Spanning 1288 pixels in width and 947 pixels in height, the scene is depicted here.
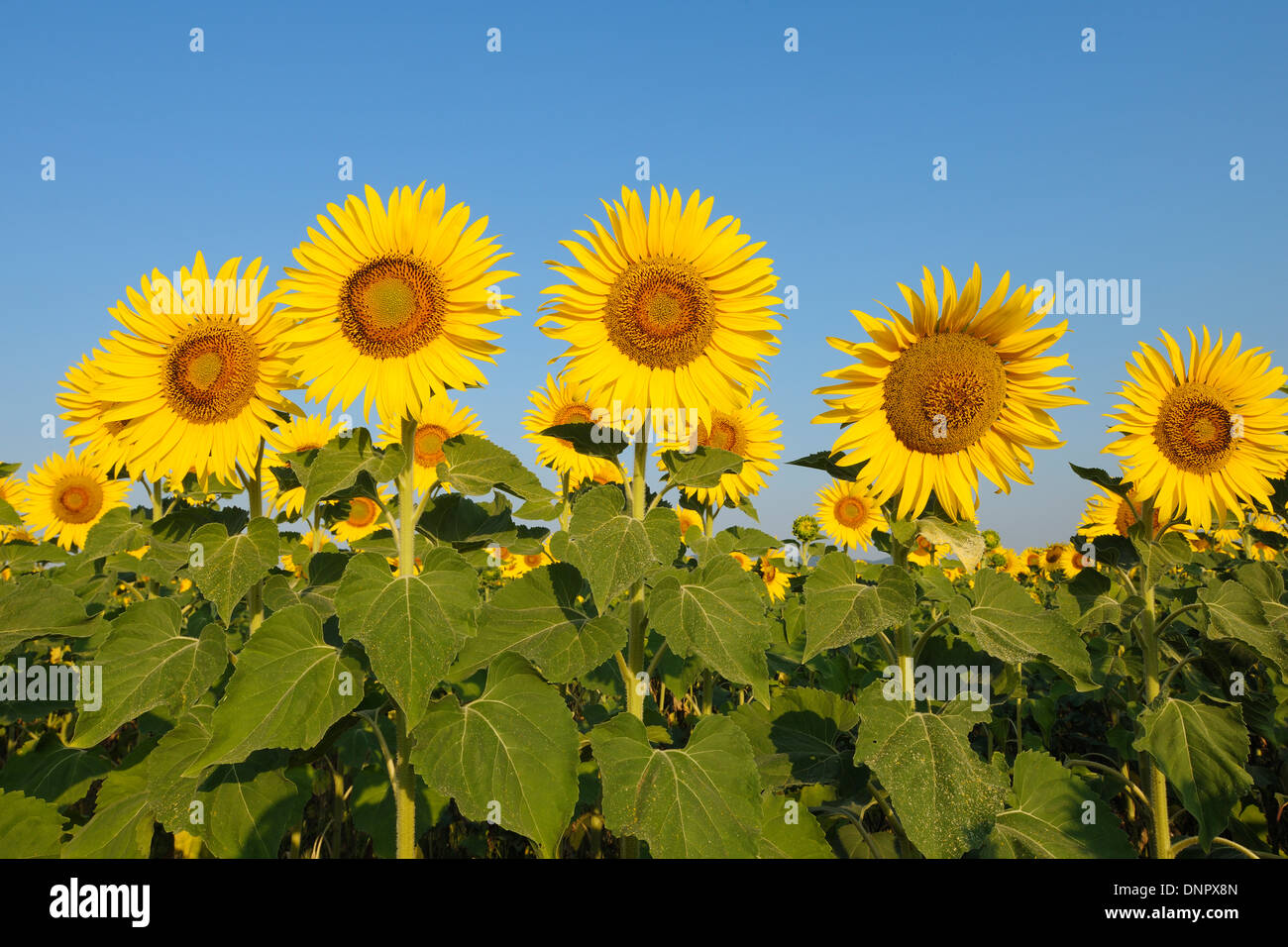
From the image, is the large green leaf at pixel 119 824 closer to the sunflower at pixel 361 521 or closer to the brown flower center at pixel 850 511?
the sunflower at pixel 361 521

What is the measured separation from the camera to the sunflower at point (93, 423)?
4.09 meters

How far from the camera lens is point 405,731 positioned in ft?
10.8

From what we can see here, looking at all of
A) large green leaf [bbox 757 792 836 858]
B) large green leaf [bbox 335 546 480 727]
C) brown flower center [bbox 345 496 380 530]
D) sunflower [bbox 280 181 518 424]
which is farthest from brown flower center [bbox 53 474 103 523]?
large green leaf [bbox 757 792 836 858]

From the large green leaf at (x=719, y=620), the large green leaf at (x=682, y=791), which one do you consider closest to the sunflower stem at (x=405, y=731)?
the large green leaf at (x=682, y=791)

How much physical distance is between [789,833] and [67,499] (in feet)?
30.9

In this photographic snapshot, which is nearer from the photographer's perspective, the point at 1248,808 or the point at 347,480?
the point at 347,480

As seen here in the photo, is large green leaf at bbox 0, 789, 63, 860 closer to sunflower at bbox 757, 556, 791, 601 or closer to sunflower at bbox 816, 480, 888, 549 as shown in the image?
sunflower at bbox 757, 556, 791, 601

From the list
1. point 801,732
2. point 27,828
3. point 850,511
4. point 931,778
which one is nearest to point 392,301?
point 27,828

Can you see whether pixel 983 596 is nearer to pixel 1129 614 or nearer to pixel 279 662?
pixel 1129 614

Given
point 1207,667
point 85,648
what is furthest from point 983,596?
point 85,648

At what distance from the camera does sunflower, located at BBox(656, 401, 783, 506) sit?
6.91 metres

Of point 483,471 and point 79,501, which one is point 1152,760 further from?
point 79,501
